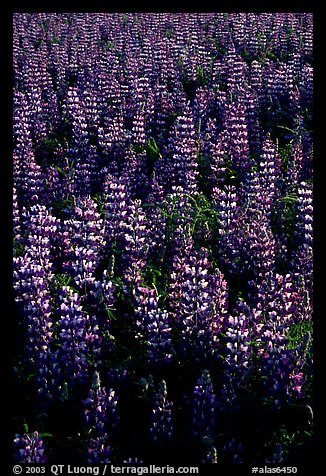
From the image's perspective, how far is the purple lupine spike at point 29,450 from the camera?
3.32m

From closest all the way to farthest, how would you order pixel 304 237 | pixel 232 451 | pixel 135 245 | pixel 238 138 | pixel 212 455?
pixel 212 455, pixel 232 451, pixel 135 245, pixel 304 237, pixel 238 138

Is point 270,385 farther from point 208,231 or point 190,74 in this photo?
point 190,74

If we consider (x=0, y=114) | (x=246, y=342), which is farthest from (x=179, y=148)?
(x=246, y=342)

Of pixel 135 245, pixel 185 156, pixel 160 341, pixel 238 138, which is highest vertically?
pixel 238 138

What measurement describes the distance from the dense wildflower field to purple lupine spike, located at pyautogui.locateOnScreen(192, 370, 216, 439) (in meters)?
0.01

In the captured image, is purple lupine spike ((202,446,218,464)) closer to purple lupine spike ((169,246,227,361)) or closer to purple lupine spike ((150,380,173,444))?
purple lupine spike ((150,380,173,444))

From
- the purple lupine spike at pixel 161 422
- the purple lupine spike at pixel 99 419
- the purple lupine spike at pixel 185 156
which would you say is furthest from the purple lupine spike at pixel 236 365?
the purple lupine spike at pixel 185 156

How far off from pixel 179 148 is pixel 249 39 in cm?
468

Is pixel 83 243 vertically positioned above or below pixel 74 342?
above

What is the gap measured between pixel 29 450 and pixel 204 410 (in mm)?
1091

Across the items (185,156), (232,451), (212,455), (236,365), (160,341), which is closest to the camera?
(212,455)

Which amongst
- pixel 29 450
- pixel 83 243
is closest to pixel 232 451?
pixel 29 450

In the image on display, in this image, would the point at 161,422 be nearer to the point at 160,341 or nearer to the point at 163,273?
the point at 160,341

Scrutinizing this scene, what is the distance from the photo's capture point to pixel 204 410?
371cm
